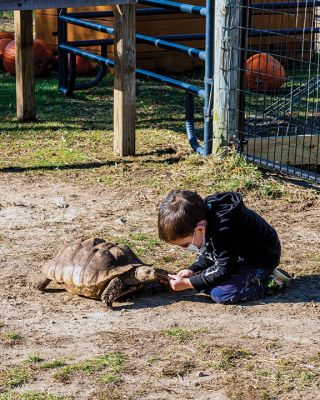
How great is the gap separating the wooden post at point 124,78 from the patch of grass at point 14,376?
381cm

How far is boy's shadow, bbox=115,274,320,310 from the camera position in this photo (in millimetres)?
4418

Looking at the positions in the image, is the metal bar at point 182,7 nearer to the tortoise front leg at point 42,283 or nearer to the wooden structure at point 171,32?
the tortoise front leg at point 42,283

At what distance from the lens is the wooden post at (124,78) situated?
23.4 ft

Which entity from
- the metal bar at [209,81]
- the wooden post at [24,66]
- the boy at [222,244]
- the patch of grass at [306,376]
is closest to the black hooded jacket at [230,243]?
the boy at [222,244]

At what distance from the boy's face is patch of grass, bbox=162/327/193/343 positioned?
40 cm

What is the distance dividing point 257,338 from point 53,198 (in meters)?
2.61

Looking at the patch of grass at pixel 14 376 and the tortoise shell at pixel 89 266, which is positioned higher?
the tortoise shell at pixel 89 266

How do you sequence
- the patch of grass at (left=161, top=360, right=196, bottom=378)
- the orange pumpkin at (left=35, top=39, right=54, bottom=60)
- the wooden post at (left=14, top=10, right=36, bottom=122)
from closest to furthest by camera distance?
the patch of grass at (left=161, top=360, right=196, bottom=378), the wooden post at (left=14, top=10, right=36, bottom=122), the orange pumpkin at (left=35, top=39, right=54, bottom=60)

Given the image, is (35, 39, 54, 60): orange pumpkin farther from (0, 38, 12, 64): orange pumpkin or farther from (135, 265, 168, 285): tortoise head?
(135, 265, 168, 285): tortoise head

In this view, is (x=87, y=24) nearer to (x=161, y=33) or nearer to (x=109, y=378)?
(x=161, y=33)

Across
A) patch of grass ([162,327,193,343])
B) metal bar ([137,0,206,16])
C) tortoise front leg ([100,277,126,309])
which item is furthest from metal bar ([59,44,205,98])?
patch of grass ([162,327,193,343])

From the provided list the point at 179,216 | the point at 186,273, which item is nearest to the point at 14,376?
the point at 179,216

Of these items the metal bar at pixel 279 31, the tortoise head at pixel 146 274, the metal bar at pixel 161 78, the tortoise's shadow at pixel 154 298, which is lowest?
the tortoise's shadow at pixel 154 298

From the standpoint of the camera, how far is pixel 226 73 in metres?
6.84
